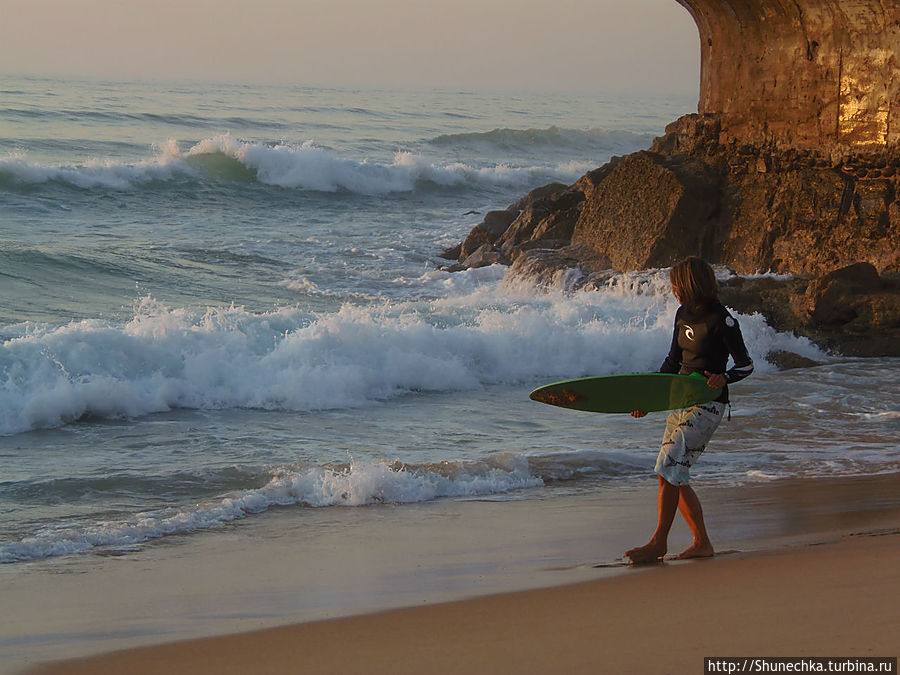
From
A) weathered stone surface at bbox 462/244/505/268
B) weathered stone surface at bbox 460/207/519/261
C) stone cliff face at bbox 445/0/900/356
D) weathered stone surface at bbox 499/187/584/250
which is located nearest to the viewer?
stone cliff face at bbox 445/0/900/356

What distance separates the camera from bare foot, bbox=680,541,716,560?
4688 mm

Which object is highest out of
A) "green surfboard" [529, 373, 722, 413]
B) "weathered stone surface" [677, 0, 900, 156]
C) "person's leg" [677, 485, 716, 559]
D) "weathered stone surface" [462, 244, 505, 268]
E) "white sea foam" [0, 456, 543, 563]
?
"weathered stone surface" [677, 0, 900, 156]

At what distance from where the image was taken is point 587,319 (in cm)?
1229

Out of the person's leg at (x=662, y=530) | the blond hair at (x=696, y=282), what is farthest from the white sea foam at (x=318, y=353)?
the blond hair at (x=696, y=282)

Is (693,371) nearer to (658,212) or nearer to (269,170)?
(658,212)

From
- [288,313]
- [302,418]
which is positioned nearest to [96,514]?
[302,418]

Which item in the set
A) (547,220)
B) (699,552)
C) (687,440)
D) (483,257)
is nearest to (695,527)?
(699,552)

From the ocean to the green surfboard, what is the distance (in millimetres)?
1334

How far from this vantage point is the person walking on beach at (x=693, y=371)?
4496 mm

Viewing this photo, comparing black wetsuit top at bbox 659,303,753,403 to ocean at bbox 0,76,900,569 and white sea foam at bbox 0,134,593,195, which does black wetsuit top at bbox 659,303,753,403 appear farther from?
white sea foam at bbox 0,134,593,195

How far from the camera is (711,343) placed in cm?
456

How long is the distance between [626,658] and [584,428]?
188 inches

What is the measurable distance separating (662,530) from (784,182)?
30.8ft

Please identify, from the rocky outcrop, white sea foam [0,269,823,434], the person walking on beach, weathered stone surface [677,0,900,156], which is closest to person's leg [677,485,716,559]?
the person walking on beach
